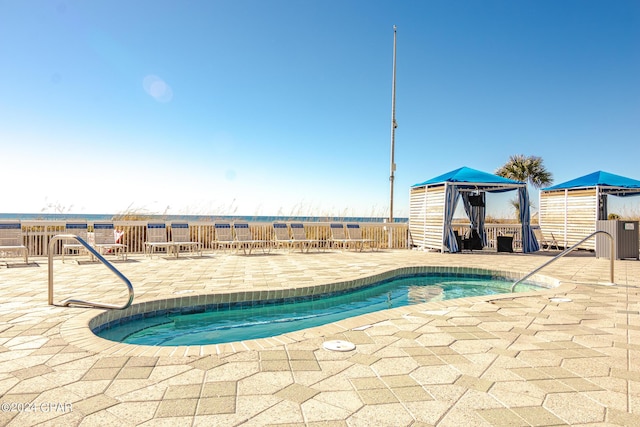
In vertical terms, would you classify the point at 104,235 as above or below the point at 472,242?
above

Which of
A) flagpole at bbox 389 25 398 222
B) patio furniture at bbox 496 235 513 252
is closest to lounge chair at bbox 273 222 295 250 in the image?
flagpole at bbox 389 25 398 222

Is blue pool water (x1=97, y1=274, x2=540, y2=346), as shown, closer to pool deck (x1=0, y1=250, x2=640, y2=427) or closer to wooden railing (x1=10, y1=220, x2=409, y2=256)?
pool deck (x1=0, y1=250, x2=640, y2=427)

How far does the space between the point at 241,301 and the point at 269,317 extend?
485 millimetres

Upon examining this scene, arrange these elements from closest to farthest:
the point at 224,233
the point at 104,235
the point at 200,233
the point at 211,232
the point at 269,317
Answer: the point at 269,317 < the point at 104,235 < the point at 224,233 < the point at 200,233 < the point at 211,232

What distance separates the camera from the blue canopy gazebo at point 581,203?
11.4 m

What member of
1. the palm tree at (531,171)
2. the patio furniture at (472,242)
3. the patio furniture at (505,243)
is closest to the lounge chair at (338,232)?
the patio furniture at (472,242)

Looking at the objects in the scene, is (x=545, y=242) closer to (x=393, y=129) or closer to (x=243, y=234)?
(x=393, y=129)

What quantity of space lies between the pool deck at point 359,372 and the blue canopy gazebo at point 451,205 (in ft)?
22.2

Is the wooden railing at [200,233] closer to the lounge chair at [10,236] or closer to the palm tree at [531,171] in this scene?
the lounge chair at [10,236]

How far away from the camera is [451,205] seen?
1109 centimetres

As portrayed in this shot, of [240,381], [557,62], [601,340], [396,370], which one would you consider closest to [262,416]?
[240,381]

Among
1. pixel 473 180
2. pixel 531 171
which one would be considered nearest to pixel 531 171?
pixel 531 171

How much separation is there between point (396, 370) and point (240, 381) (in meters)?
0.99

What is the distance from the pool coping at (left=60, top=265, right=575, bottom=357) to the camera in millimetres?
2814
